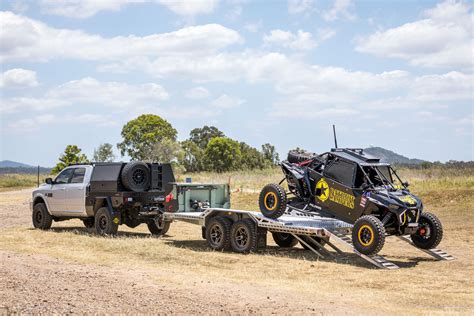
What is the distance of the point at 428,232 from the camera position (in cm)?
1462

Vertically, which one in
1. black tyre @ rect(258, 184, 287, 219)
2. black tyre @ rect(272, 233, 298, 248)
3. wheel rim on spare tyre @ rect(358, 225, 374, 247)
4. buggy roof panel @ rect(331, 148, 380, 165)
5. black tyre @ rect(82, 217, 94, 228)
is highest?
buggy roof panel @ rect(331, 148, 380, 165)

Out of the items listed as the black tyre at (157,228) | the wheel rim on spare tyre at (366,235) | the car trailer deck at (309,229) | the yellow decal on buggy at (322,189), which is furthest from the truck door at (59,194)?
the wheel rim on spare tyre at (366,235)

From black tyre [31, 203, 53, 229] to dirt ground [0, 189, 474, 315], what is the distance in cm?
277

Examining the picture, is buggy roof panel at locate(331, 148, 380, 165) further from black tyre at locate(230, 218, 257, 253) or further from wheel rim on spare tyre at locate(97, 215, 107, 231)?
wheel rim on spare tyre at locate(97, 215, 107, 231)

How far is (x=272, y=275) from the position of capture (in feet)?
40.3

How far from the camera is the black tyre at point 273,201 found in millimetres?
14695

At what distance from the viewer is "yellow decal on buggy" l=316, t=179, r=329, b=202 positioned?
14.9 metres

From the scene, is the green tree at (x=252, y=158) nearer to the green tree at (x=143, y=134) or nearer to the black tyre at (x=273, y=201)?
the green tree at (x=143, y=134)

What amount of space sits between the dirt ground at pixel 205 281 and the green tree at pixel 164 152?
136ft

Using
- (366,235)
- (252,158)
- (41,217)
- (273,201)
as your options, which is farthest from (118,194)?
(252,158)

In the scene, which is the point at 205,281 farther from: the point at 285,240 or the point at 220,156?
the point at 220,156

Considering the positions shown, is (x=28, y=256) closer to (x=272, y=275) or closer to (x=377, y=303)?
(x=272, y=275)

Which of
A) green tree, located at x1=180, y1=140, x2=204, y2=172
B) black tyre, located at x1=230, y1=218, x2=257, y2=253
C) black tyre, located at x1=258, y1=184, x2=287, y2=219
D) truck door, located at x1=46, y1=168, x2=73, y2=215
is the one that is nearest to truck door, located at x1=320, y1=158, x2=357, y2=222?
black tyre, located at x1=258, y1=184, x2=287, y2=219

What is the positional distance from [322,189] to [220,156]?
58073mm
